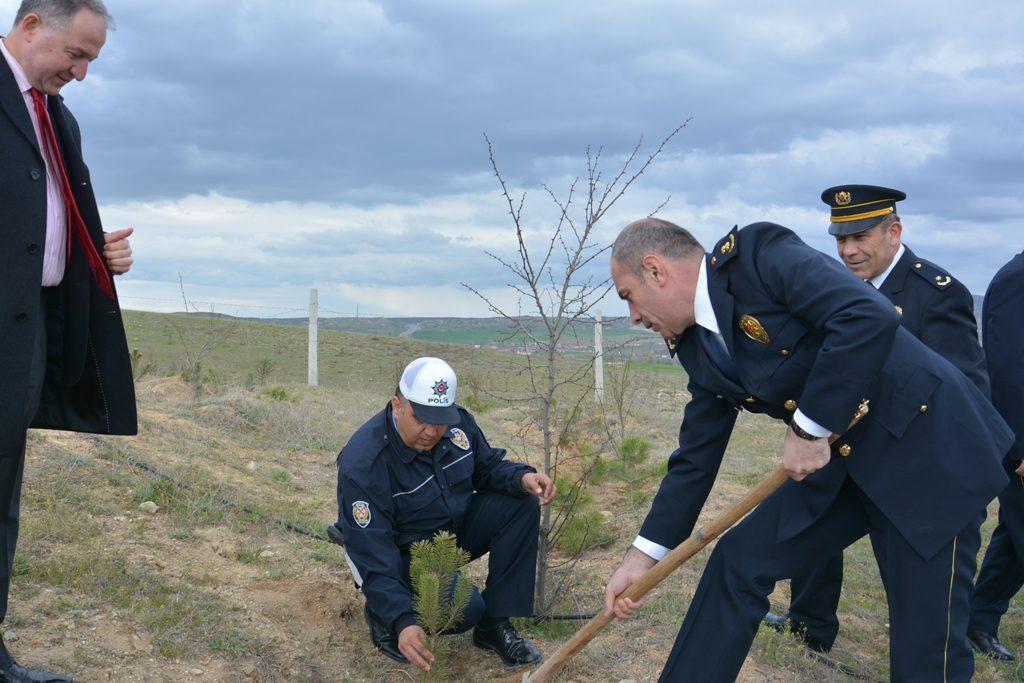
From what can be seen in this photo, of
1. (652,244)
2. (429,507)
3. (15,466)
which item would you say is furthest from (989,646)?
(15,466)

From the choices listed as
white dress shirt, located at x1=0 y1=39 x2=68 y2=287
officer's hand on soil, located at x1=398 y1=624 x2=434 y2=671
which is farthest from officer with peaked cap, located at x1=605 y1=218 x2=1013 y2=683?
white dress shirt, located at x1=0 y1=39 x2=68 y2=287

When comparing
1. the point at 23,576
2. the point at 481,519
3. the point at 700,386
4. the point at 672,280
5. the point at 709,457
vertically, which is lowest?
the point at 23,576

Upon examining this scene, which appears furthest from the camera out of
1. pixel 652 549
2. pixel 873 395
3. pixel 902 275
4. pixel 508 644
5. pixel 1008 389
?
pixel 1008 389

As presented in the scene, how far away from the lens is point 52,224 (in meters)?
2.95

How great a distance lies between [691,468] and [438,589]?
104 centimetres

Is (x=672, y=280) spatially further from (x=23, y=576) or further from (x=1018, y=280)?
(x=23, y=576)

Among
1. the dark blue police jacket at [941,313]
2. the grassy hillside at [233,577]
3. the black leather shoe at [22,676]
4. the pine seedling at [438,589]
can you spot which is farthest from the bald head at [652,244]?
the black leather shoe at [22,676]

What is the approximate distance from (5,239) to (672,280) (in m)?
2.04

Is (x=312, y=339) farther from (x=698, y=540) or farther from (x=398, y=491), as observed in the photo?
(x=698, y=540)

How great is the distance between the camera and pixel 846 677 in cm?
396

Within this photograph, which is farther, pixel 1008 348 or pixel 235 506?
pixel 235 506

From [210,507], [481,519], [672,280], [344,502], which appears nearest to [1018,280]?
[672,280]

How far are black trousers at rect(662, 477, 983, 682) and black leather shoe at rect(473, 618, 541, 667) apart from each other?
1.22 metres

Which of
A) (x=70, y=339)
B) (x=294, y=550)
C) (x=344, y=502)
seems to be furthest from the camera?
(x=294, y=550)
